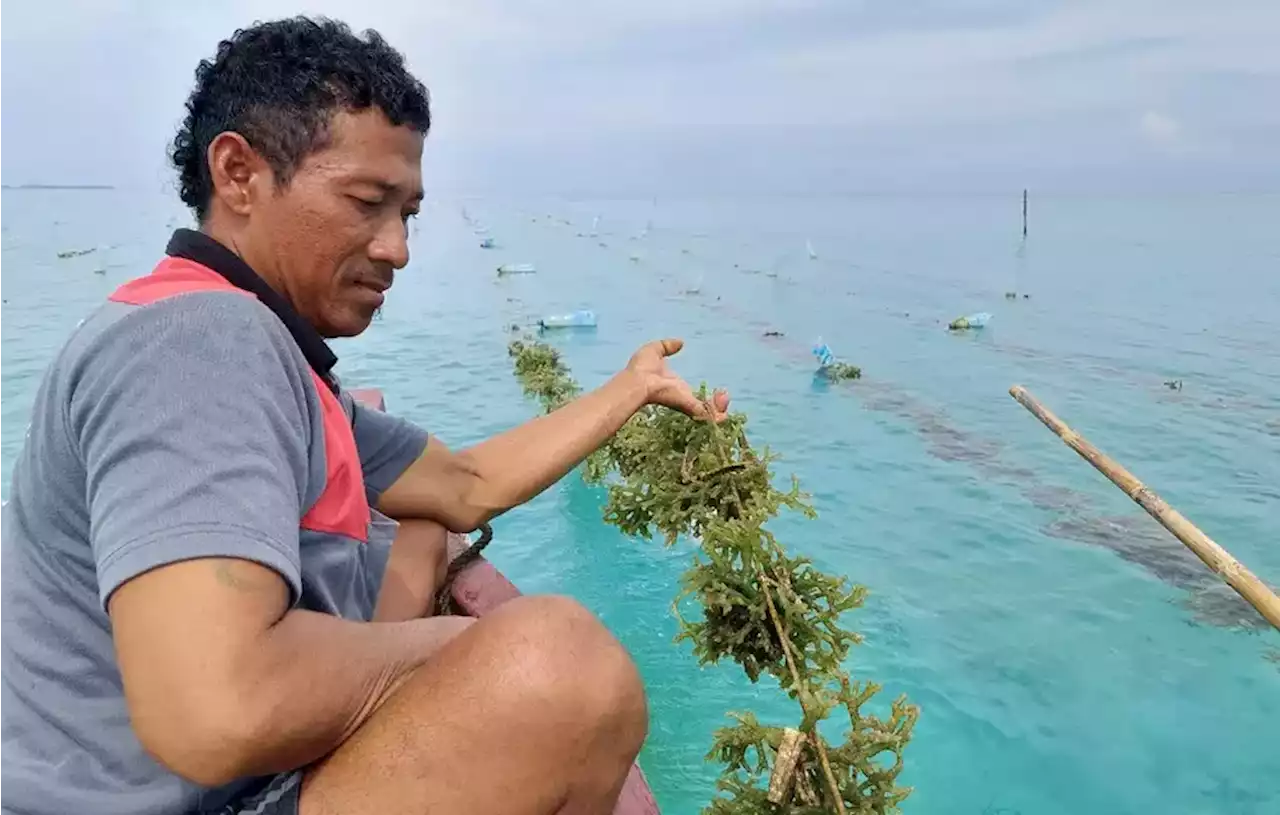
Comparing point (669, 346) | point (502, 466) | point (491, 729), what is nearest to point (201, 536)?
point (491, 729)

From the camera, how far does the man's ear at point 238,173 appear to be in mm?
1935

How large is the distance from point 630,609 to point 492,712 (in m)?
8.36

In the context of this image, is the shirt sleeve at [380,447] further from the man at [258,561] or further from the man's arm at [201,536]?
the man's arm at [201,536]

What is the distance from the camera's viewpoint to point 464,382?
23125mm

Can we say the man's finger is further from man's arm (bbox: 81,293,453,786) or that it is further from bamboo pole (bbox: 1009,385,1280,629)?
bamboo pole (bbox: 1009,385,1280,629)

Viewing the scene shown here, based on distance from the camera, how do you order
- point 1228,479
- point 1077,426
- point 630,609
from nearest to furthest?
1. point 630,609
2. point 1228,479
3. point 1077,426

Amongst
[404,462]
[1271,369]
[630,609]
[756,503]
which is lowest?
[1271,369]

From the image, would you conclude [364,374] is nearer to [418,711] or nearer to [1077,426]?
[1077,426]

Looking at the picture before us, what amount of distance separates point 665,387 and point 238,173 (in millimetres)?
2036

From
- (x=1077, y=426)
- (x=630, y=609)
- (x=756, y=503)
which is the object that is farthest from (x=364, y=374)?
(x=756, y=503)

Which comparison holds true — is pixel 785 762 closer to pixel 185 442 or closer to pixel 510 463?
pixel 510 463

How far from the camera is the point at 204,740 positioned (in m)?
1.37

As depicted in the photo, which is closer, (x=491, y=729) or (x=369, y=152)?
(x=491, y=729)

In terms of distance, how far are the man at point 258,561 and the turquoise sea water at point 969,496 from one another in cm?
576
